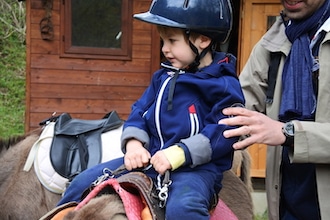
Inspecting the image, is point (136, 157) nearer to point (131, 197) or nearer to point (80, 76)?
point (131, 197)

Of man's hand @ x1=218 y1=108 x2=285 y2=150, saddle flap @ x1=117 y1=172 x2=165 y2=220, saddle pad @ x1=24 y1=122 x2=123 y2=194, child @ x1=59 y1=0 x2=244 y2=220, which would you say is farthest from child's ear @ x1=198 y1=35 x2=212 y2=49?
saddle pad @ x1=24 y1=122 x2=123 y2=194

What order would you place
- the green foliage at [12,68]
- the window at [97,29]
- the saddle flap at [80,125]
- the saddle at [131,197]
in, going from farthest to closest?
1. the green foliage at [12,68]
2. the window at [97,29]
3. the saddle flap at [80,125]
4. the saddle at [131,197]

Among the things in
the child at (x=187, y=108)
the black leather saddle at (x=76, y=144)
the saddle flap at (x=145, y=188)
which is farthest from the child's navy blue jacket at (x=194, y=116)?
the black leather saddle at (x=76, y=144)

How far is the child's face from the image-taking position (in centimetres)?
224

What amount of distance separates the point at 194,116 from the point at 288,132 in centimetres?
38

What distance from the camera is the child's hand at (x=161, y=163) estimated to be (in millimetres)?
1990

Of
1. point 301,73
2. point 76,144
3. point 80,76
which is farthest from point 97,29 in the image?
point 301,73

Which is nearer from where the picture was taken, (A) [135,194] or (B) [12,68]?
(A) [135,194]

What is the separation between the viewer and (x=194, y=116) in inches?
85.7

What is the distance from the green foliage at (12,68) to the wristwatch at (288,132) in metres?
7.70

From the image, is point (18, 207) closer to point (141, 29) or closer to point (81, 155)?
point (81, 155)

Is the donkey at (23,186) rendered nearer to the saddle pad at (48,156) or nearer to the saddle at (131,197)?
the saddle pad at (48,156)

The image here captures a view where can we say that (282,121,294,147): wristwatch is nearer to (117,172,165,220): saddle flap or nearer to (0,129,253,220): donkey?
(117,172,165,220): saddle flap

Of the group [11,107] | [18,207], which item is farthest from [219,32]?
[11,107]
